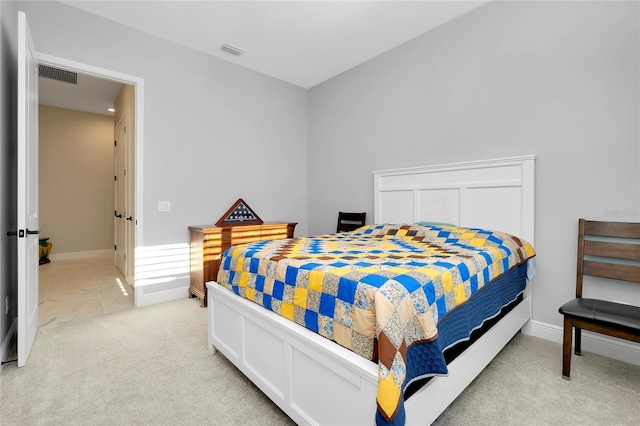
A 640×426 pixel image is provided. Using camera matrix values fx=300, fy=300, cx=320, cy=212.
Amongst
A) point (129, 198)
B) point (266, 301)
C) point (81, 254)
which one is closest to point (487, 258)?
point (266, 301)

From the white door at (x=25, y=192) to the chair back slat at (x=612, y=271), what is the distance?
3.73 meters

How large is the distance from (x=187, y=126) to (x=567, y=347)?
385 centimetres

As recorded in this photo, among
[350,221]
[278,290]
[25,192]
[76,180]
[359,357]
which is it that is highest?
[76,180]

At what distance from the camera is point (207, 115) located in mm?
3578

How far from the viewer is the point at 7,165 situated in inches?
84.9

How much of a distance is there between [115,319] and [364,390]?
2670mm

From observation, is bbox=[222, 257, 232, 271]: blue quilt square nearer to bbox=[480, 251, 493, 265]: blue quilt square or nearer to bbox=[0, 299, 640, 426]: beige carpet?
bbox=[0, 299, 640, 426]: beige carpet

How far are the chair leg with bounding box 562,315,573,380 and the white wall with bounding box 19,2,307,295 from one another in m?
3.31

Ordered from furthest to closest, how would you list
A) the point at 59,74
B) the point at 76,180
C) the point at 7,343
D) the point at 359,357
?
the point at 76,180 < the point at 59,74 < the point at 7,343 < the point at 359,357

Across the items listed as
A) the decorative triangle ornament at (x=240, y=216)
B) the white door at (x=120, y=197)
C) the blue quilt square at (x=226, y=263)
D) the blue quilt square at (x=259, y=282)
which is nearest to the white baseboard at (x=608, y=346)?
the blue quilt square at (x=259, y=282)

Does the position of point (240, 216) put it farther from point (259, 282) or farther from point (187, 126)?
point (259, 282)

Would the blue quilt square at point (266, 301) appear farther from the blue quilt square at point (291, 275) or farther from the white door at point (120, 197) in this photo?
the white door at point (120, 197)

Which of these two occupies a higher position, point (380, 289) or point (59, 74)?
point (59, 74)

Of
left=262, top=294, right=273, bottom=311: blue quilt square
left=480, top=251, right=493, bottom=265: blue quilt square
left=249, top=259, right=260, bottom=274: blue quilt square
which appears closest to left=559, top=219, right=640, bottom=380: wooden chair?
left=480, top=251, right=493, bottom=265: blue quilt square
